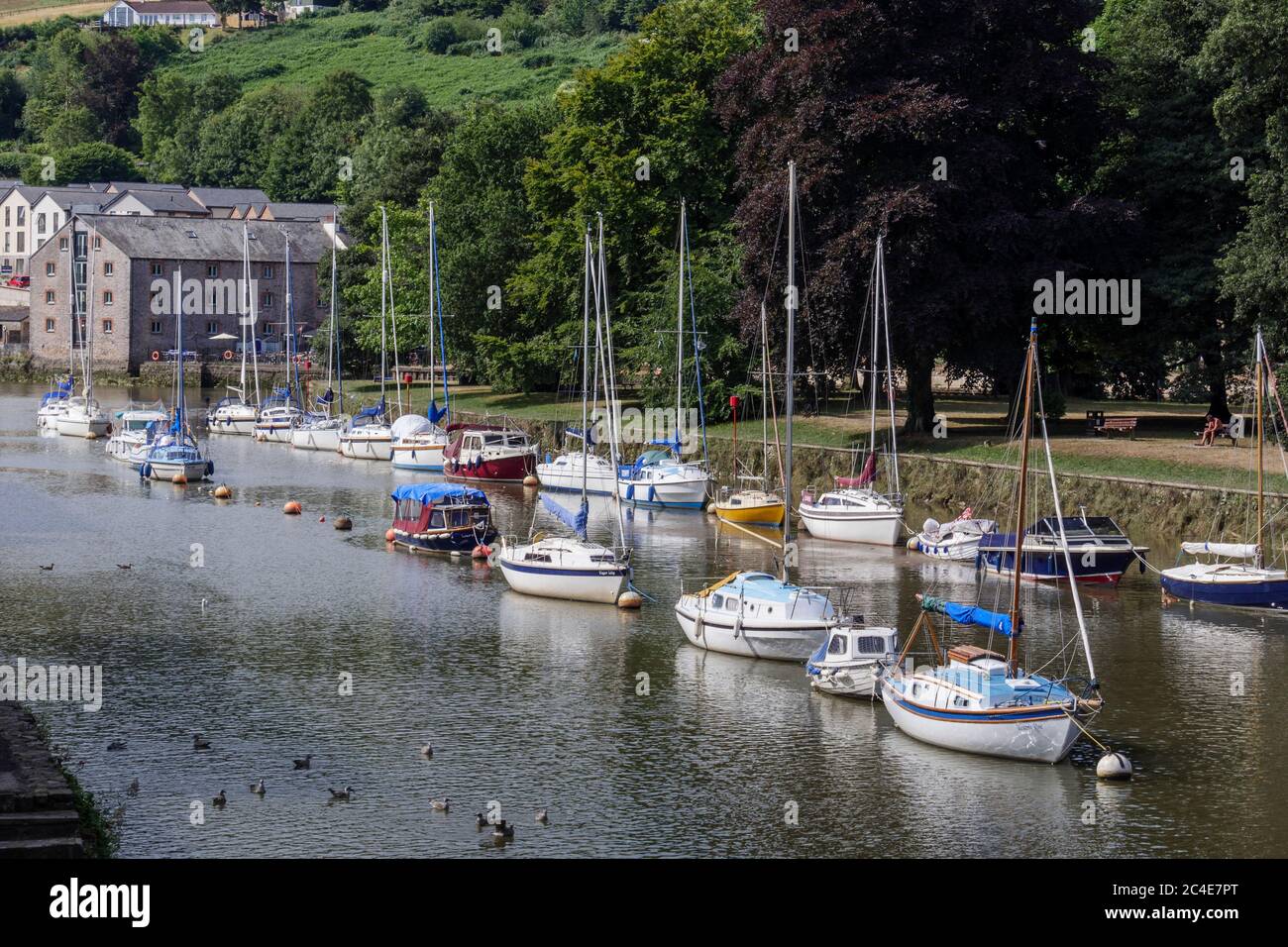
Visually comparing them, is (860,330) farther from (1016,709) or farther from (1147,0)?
(1016,709)

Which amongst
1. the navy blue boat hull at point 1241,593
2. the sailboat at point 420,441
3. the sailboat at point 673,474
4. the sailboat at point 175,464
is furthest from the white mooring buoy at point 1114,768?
the sailboat at point 420,441

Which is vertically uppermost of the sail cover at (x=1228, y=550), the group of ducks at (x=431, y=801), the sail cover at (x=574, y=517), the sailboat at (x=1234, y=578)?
the sail cover at (x=574, y=517)

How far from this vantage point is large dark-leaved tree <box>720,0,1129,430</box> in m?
74.6

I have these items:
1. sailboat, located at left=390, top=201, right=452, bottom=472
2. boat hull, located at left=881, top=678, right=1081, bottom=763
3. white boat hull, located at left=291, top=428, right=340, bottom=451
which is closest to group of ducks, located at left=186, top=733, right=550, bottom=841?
boat hull, located at left=881, top=678, right=1081, bottom=763

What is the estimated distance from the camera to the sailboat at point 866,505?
6688cm

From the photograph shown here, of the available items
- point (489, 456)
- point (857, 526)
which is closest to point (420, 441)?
point (489, 456)

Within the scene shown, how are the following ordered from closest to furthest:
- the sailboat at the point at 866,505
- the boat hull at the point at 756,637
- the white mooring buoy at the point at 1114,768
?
the white mooring buoy at the point at 1114,768 → the boat hull at the point at 756,637 → the sailboat at the point at 866,505

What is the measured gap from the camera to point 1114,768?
36250 mm

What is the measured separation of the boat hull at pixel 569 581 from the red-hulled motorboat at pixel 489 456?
3249 centimetres

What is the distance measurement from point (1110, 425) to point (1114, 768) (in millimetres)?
44040

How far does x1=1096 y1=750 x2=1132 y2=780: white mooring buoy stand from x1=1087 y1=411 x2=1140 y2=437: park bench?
42557 millimetres

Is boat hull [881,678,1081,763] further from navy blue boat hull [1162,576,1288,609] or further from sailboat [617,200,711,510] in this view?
sailboat [617,200,711,510]

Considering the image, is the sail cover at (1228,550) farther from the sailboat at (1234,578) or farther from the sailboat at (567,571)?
the sailboat at (567,571)
